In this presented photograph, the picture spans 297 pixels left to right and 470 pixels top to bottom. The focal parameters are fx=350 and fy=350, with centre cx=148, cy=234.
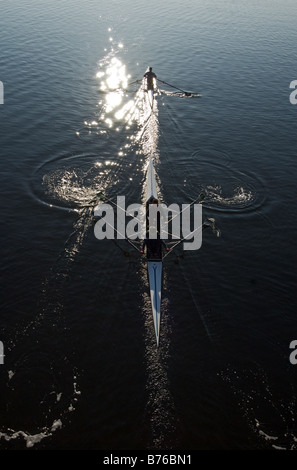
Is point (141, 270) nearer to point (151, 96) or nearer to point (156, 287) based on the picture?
point (156, 287)

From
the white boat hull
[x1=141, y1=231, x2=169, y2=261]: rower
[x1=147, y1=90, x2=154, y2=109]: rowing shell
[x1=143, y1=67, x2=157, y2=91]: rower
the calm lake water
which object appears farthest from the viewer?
[x1=143, y1=67, x2=157, y2=91]: rower

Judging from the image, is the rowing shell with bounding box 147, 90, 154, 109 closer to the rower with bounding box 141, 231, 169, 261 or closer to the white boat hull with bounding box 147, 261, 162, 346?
the rower with bounding box 141, 231, 169, 261

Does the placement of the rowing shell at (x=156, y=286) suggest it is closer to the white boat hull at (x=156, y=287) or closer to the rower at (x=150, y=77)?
the white boat hull at (x=156, y=287)

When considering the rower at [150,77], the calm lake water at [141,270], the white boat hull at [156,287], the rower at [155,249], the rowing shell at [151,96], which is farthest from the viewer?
the rower at [150,77]

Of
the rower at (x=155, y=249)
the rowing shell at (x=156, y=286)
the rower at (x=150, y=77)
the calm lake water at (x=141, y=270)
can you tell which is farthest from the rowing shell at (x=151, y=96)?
the rowing shell at (x=156, y=286)

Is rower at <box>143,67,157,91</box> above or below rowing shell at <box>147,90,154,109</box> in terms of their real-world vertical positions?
above

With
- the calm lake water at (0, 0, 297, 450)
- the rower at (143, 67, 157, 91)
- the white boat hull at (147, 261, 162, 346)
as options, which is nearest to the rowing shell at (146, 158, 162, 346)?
the white boat hull at (147, 261, 162, 346)

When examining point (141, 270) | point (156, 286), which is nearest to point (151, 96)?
point (141, 270)

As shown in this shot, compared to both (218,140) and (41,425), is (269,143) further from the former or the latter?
(41,425)
